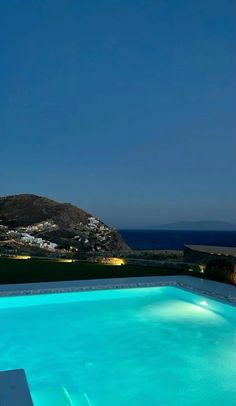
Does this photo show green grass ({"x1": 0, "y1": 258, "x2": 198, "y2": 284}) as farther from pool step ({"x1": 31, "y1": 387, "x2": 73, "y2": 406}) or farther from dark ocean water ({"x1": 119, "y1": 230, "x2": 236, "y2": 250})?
dark ocean water ({"x1": 119, "y1": 230, "x2": 236, "y2": 250})

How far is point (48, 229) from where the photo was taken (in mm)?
13500

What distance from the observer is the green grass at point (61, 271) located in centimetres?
775

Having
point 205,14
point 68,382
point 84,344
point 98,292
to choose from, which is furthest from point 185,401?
point 205,14

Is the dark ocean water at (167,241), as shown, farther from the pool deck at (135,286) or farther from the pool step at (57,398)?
the pool step at (57,398)

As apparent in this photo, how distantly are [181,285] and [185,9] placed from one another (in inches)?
272

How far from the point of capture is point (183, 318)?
19.1 feet

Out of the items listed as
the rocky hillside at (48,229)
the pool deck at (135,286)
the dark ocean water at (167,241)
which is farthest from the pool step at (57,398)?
the dark ocean water at (167,241)

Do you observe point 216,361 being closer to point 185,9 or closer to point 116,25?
point 185,9

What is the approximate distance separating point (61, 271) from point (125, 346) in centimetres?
387

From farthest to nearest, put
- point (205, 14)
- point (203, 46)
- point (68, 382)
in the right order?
point (203, 46)
point (205, 14)
point (68, 382)

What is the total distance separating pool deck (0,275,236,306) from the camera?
6059 millimetres

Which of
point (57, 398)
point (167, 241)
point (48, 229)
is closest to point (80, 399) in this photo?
point (57, 398)

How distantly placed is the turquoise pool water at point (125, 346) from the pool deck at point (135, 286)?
0.31 ft

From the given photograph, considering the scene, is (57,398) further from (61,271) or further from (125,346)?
(61,271)
